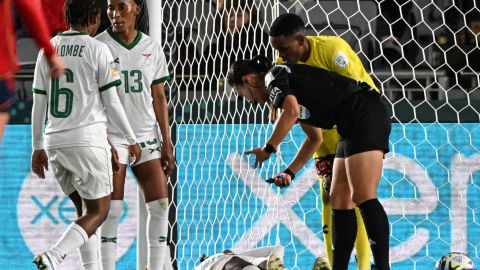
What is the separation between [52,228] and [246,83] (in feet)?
7.24

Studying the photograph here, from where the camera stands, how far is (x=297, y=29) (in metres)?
3.89

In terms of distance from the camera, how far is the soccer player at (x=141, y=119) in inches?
172

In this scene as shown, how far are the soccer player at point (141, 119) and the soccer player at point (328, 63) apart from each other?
65 cm

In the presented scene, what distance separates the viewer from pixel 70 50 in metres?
3.88

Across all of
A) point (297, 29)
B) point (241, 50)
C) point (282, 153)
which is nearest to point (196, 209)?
point (282, 153)

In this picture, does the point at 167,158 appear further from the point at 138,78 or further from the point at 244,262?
the point at 244,262

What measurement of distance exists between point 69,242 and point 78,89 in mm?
585

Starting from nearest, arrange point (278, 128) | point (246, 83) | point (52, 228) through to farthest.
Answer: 1. point (278, 128)
2. point (246, 83)
3. point (52, 228)

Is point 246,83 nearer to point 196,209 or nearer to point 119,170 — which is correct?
point 119,170

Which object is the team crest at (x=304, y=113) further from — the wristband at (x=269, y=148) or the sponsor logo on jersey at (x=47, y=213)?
the sponsor logo on jersey at (x=47, y=213)

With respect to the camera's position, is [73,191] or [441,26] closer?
[73,191]

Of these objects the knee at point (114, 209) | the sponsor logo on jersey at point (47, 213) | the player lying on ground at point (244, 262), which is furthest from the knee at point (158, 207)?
the sponsor logo on jersey at point (47, 213)

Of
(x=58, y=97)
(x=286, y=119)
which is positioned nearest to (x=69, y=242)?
(x=58, y=97)

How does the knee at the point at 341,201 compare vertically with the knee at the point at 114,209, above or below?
above
